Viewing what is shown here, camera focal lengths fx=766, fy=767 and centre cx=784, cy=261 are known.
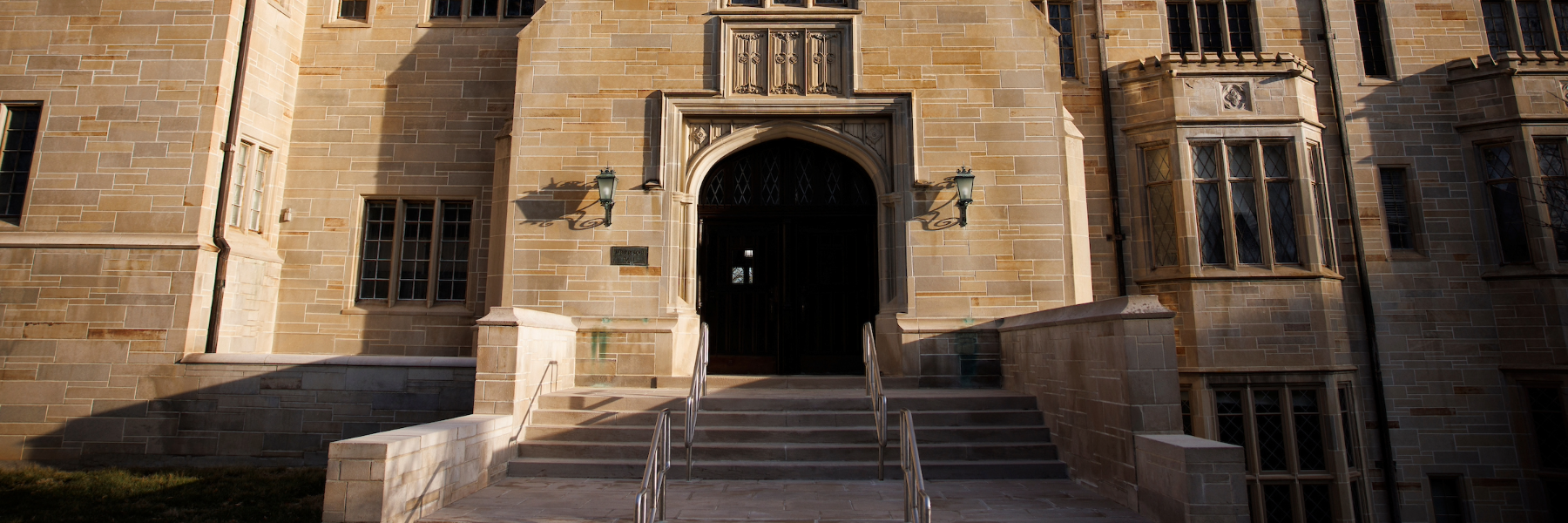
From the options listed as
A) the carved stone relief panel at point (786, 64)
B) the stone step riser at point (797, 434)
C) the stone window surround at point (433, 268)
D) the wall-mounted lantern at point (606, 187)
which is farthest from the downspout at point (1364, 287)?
the stone window surround at point (433, 268)

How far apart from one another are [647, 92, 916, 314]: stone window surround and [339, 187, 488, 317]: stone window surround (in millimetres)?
3459

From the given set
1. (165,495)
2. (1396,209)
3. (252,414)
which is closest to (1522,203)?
(1396,209)

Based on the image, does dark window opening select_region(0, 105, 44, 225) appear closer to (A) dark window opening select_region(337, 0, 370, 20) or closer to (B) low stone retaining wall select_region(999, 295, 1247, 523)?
(A) dark window opening select_region(337, 0, 370, 20)

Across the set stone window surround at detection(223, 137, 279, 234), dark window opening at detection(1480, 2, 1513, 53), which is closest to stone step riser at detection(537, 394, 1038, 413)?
stone window surround at detection(223, 137, 279, 234)

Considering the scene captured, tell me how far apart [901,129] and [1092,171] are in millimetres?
3872

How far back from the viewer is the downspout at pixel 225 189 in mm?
10430

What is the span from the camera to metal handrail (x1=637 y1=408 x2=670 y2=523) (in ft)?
16.6

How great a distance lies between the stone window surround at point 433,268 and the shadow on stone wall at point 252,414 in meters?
2.30

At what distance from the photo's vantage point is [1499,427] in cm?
1202

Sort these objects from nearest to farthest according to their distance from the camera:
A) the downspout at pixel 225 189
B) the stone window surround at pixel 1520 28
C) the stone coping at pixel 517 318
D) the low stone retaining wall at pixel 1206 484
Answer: the low stone retaining wall at pixel 1206 484 → the stone coping at pixel 517 318 → the downspout at pixel 225 189 → the stone window surround at pixel 1520 28

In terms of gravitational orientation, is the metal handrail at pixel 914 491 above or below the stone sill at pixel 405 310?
below

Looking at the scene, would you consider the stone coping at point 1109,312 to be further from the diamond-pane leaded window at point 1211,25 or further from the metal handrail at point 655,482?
the diamond-pane leaded window at point 1211,25

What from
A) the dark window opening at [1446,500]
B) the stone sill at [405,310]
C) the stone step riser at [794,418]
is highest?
the stone sill at [405,310]

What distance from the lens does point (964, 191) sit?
1028 centimetres
